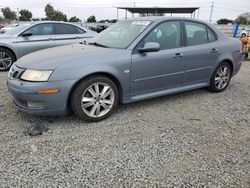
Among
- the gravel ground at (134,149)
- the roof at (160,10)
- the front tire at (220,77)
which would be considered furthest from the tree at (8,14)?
the gravel ground at (134,149)

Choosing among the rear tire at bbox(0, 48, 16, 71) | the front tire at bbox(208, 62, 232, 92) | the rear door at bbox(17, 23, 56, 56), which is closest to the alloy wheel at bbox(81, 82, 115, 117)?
the front tire at bbox(208, 62, 232, 92)

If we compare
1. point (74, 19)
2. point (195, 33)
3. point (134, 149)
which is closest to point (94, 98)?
point (134, 149)

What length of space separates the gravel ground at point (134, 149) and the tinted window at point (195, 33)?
1.22 m

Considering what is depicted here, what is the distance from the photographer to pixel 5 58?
22.5 ft

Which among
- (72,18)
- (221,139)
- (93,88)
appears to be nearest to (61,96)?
(93,88)

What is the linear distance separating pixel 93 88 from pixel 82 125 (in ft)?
1.81

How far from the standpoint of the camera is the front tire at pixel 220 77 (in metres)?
5.06

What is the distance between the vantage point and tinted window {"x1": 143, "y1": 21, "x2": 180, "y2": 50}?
4.07 m

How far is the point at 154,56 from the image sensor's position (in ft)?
13.2

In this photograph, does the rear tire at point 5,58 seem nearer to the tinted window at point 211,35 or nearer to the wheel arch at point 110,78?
the wheel arch at point 110,78

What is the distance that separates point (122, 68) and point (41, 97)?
4.03 ft

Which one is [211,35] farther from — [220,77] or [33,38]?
[33,38]

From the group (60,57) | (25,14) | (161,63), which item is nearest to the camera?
(60,57)

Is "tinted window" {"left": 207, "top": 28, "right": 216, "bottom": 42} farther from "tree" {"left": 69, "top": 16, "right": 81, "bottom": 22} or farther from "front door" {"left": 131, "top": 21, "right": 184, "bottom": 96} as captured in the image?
"tree" {"left": 69, "top": 16, "right": 81, "bottom": 22}
